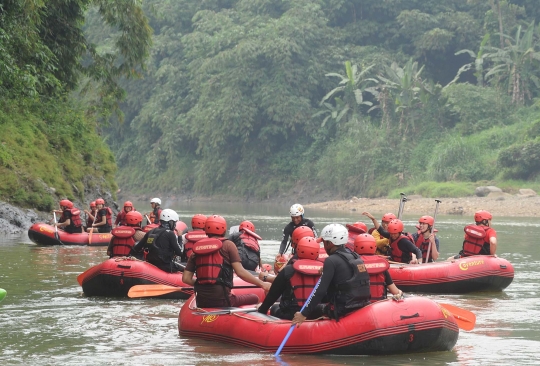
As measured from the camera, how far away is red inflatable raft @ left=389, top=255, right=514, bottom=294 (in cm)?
1525

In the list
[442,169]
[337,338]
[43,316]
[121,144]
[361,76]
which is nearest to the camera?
[337,338]

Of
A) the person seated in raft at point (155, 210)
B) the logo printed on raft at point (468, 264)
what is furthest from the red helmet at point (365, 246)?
the person seated in raft at point (155, 210)

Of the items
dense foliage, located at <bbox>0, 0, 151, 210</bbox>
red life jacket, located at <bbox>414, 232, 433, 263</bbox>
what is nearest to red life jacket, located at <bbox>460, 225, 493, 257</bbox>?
red life jacket, located at <bbox>414, 232, 433, 263</bbox>

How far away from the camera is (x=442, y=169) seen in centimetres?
5075

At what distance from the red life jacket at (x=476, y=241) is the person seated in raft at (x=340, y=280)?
635cm

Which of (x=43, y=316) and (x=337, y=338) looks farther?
(x=43, y=316)

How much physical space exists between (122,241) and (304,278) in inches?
222

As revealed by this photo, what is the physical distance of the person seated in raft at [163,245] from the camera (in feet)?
46.9

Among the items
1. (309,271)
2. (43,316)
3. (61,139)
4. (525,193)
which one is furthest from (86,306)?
(525,193)

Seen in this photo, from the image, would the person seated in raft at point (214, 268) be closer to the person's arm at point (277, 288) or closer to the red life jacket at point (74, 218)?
the person's arm at point (277, 288)

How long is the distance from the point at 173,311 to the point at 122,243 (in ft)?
7.26

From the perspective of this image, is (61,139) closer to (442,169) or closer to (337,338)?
(337,338)

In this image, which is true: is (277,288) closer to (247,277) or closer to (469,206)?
(247,277)

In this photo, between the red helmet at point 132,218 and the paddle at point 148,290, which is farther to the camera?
the red helmet at point 132,218
